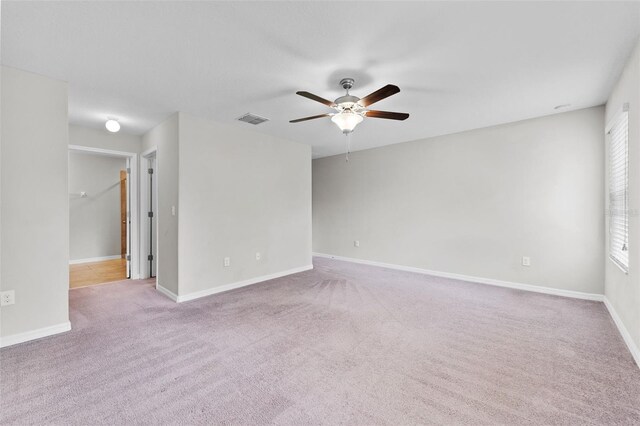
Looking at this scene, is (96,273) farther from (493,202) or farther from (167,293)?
(493,202)

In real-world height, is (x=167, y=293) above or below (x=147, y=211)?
below

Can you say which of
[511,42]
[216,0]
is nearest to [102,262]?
[216,0]

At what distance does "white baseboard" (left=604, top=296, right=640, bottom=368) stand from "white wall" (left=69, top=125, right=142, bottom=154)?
21.0 feet

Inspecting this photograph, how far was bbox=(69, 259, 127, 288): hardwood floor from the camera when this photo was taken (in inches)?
181

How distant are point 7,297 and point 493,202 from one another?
19.0ft

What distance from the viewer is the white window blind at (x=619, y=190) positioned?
269 cm

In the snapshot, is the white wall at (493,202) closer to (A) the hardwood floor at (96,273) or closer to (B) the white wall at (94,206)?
(A) the hardwood floor at (96,273)

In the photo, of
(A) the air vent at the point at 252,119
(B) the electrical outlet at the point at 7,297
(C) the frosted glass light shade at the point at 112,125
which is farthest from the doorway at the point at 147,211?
(B) the electrical outlet at the point at 7,297

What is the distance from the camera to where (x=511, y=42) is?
7.13 ft

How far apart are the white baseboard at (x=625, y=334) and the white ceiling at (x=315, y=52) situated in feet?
7.77

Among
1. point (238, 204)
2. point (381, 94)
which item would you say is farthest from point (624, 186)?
point (238, 204)

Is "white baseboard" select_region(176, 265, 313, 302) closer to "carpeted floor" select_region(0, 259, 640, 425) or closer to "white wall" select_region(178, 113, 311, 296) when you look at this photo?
"white wall" select_region(178, 113, 311, 296)

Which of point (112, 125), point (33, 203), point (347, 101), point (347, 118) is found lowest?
point (33, 203)

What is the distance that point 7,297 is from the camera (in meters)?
2.48
